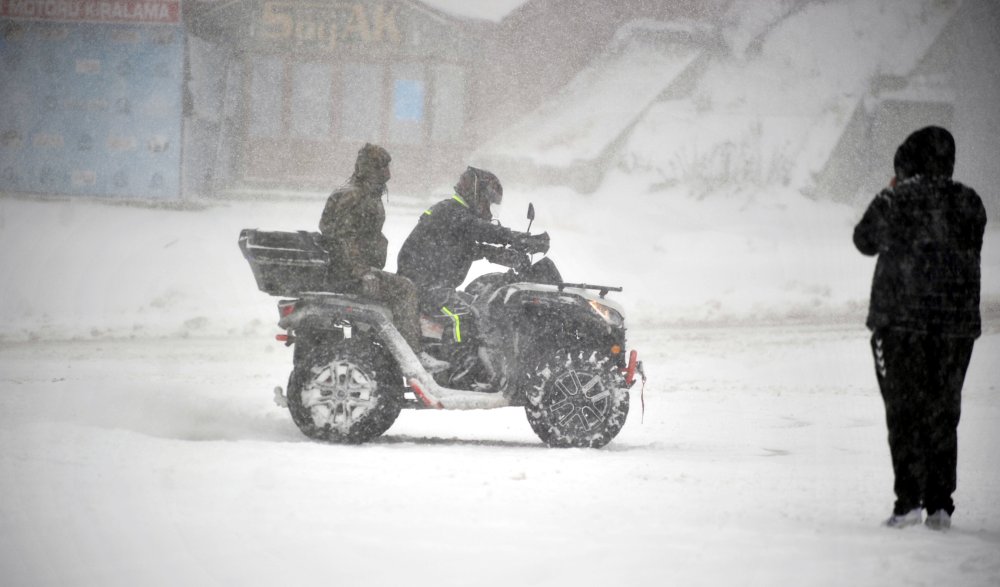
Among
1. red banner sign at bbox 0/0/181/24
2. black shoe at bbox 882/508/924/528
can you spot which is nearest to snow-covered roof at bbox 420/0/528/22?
red banner sign at bbox 0/0/181/24

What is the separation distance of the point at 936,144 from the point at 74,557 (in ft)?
11.8

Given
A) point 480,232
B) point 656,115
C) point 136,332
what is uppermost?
point 656,115

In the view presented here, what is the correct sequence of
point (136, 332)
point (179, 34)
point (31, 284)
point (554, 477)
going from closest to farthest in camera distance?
point (554, 477) < point (136, 332) < point (31, 284) < point (179, 34)

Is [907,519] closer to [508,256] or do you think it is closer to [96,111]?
[508,256]

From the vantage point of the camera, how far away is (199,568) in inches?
159

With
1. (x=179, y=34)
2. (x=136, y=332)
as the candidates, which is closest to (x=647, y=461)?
(x=136, y=332)

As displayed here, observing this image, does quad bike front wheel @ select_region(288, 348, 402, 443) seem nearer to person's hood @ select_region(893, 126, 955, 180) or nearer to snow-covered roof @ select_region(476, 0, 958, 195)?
person's hood @ select_region(893, 126, 955, 180)

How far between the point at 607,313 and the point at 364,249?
57.3 inches

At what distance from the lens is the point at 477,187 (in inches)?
270

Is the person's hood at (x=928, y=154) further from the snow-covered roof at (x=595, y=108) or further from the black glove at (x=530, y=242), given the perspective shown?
the snow-covered roof at (x=595, y=108)

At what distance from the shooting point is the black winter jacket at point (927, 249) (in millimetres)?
4566

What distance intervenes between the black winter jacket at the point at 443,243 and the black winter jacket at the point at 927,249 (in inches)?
103

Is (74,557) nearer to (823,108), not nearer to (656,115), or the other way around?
(656,115)

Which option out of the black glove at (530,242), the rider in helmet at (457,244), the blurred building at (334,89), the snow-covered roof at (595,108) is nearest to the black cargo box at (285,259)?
the rider in helmet at (457,244)
